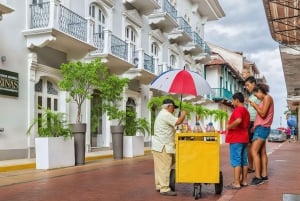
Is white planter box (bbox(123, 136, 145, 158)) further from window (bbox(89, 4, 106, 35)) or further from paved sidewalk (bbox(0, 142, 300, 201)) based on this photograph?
window (bbox(89, 4, 106, 35))

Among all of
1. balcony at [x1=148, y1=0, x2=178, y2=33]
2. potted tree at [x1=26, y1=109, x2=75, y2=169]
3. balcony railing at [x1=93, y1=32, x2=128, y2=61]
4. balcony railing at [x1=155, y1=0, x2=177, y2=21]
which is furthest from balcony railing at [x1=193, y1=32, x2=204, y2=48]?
potted tree at [x1=26, y1=109, x2=75, y2=169]

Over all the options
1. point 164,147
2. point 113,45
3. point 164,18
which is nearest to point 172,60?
point 164,18

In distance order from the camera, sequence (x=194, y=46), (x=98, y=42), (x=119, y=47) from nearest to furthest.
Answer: (x=98, y=42)
(x=119, y=47)
(x=194, y=46)

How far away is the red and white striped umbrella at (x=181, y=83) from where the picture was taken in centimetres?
820

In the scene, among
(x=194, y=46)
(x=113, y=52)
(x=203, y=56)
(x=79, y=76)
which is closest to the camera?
(x=79, y=76)

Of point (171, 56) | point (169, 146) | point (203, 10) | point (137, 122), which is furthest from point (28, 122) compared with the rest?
point (203, 10)

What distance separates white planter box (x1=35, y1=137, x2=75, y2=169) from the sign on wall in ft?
7.44

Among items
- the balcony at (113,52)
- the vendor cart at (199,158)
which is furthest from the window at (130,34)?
the vendor cart at (199,158)

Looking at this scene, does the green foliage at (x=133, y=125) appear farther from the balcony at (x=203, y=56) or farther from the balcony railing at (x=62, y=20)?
the balcony at (x=203, y=56)

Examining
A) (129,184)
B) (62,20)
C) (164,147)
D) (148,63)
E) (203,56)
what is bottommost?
(129,184)

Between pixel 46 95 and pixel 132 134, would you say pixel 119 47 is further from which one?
pixel 46 95

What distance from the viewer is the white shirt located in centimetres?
772

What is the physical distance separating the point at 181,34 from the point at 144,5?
6524 millimetres

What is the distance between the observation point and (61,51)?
55.8ft
